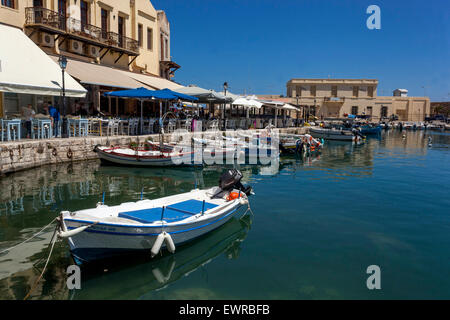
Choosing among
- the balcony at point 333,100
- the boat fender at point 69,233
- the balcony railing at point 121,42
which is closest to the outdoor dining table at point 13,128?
the boat fender at point 69,233

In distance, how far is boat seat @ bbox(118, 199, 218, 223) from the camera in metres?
6.36

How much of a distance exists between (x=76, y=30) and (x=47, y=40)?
2065 millimetres

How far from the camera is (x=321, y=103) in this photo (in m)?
67.9

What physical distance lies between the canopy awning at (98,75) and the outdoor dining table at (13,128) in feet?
13.2

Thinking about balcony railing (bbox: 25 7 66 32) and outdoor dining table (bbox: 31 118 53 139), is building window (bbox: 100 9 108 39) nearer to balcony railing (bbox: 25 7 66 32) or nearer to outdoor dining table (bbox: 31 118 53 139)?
balcony railing (bbox: 25 7 66 32)

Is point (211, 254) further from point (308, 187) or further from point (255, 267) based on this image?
point (308, 187)

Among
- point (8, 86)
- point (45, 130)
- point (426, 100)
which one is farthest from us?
point (426, 100)

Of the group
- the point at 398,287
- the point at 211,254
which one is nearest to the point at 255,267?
the point at 211,254

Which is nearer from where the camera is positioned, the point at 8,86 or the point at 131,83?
the point at 8,86

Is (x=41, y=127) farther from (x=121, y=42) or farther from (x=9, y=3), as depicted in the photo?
(x=121, y=42)

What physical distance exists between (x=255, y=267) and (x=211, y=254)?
3.58 ft

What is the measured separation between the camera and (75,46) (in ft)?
65.8

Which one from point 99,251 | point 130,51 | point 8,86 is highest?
point 130,51

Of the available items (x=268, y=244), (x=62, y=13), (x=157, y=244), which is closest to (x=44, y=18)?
(x=62, y=13)
